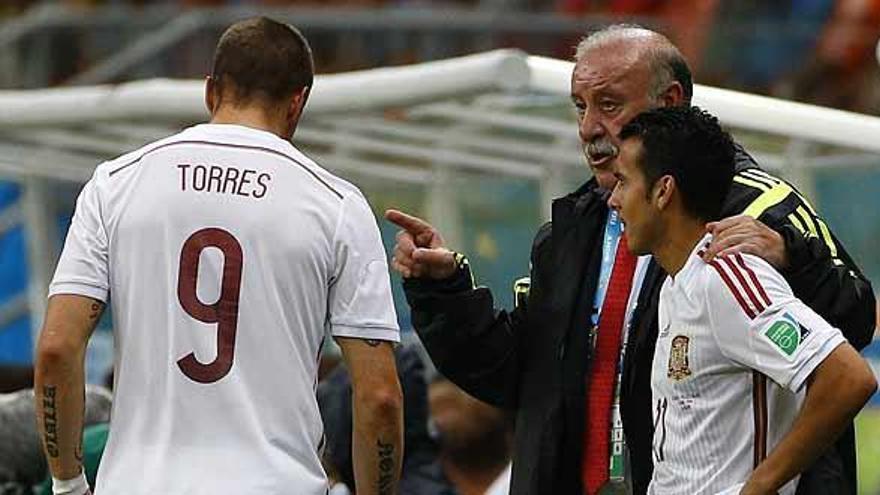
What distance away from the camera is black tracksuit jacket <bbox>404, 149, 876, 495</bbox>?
17.3ft

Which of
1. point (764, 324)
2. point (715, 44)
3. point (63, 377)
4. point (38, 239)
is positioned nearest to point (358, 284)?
point (63, 377)

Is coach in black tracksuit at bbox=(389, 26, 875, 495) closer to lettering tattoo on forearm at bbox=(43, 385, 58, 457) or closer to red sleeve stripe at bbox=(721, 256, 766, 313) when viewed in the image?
red sleeve stripe at bbox=(721, 256, 766, 313)

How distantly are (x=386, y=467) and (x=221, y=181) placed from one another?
0.68 m

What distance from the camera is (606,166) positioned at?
5383 mm

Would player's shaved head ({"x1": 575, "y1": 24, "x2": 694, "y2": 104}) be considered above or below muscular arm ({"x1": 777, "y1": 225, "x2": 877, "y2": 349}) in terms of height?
above

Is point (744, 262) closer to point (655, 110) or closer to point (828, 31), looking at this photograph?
point (655, 110)

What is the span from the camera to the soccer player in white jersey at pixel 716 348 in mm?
4691

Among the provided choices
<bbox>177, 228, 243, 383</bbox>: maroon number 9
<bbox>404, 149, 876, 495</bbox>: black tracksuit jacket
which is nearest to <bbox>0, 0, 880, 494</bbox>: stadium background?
<bbox>404, 149, 876, 495</bbox>: black tracksuit jacket

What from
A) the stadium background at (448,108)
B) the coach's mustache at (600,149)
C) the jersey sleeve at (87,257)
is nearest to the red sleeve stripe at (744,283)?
the coach's mustache at (600,149)

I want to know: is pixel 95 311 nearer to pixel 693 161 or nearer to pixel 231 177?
pixel 231 177

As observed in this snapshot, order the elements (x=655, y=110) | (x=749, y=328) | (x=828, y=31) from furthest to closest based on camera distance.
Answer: (x=828, y=31)
(x=655, y=110)
(x=749, y=328)

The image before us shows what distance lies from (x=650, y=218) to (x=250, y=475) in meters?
0.95

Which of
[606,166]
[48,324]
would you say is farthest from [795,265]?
[48,324]

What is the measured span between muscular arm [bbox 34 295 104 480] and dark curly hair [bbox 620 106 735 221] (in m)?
1.16
